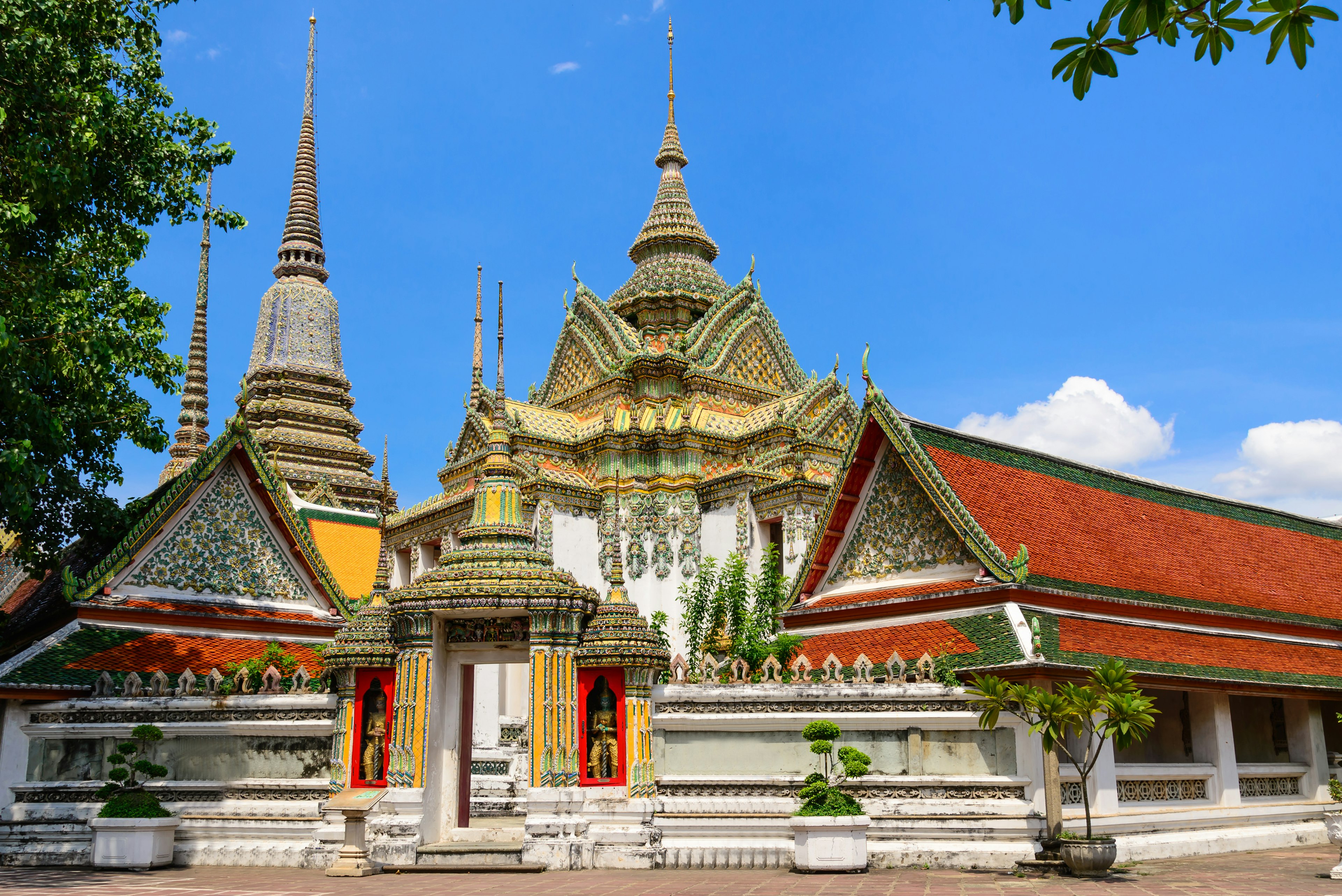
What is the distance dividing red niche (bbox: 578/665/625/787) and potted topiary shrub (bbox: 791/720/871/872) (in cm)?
209

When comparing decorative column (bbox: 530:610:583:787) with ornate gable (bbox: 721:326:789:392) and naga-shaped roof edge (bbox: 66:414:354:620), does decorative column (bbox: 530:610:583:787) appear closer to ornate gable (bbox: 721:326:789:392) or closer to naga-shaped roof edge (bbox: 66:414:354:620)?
naga-shaped roof edge (bbox: 66:414:354:620)

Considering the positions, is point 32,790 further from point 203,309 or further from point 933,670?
point 203,309

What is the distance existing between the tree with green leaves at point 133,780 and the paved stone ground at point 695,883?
66 cm

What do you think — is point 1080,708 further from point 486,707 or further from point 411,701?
point 486,707

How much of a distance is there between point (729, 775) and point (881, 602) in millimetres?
3186

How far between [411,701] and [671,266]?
16597 millimetres

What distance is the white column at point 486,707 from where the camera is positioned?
1847 centimetres

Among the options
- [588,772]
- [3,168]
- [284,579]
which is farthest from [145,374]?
[588,772]

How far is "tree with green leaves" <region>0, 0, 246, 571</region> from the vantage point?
11742 mm

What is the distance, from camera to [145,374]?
45.1 ft

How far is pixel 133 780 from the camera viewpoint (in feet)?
41.8

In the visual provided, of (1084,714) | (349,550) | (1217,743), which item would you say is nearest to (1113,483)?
(1217,743)

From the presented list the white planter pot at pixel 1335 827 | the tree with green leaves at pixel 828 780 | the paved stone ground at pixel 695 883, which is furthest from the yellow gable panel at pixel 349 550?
the white planter pot at pixel 1335 827

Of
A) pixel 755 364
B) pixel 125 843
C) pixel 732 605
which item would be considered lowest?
pixel 125 843
